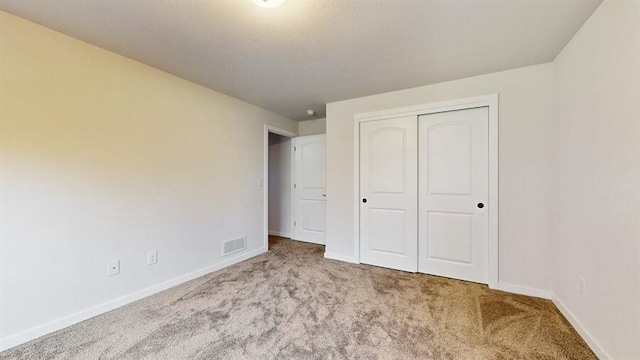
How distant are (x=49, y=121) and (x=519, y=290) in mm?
4249

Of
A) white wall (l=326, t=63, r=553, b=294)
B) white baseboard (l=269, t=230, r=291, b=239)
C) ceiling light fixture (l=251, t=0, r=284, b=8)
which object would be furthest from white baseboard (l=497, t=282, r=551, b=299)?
white baseboard (l=269, t=230, r=291, b=239)

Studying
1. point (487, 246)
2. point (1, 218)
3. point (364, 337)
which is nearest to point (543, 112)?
point (487, 246)

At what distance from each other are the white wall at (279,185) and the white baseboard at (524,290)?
3.30 metres

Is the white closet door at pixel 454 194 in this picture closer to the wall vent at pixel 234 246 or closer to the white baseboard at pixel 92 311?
the wall vent at pixel 234 246

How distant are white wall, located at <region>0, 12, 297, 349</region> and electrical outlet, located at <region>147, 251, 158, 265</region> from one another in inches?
1.6

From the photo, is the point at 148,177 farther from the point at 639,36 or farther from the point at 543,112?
the point at 543,112

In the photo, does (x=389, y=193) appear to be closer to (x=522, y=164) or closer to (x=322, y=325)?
(x=522, y=164)

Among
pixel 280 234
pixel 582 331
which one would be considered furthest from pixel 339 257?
pixel 582 331

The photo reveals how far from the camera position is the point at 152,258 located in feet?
8.16

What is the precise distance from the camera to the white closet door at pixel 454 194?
2.67 metres

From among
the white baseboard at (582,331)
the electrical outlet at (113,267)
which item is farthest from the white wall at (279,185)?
the white baseboard at (582,331)

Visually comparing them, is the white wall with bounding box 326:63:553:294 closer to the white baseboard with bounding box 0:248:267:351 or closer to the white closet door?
the white closet door

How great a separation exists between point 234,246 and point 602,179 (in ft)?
11.5

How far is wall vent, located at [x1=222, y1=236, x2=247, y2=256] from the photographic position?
3.23 m
